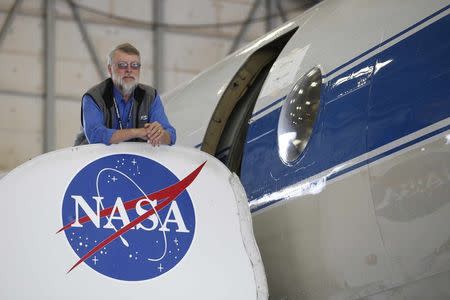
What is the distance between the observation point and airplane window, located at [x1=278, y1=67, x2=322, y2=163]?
18.0 feet

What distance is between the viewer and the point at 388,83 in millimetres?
4770

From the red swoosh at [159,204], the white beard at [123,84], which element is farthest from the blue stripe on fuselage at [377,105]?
the white beard at [123,84]

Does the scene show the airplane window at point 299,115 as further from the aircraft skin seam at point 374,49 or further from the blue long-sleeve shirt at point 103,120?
the blue long-sleeve shirt at point 103,120

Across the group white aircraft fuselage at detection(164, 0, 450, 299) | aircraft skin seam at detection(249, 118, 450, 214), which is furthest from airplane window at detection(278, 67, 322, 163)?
aircraft skin seam at detection(249, 118, 450, 214)

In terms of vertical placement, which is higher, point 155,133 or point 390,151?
point 155,133

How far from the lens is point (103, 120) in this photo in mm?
5246

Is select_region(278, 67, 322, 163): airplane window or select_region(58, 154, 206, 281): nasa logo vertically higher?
select_region(278, 67, 322, 163): airplane window

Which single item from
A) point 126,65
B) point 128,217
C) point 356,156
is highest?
point 126,65

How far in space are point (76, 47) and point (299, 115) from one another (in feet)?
39.3

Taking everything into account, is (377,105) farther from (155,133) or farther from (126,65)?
(126,65)

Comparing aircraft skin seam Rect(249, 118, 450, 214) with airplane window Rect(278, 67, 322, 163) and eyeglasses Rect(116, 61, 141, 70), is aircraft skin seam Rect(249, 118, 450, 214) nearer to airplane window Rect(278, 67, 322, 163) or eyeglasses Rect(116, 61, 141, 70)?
airplane window Rect(278, 67, 322, 163)

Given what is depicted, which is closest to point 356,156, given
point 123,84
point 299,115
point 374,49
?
point 374,49

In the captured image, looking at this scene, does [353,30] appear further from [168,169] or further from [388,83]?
[168,169]

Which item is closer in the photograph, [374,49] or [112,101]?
[374,49]
